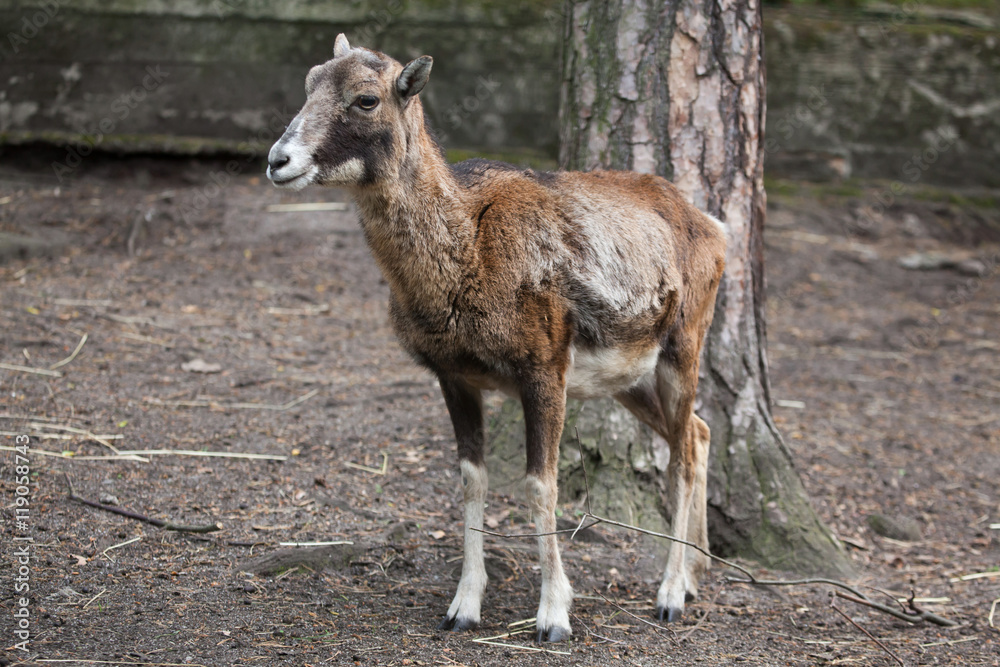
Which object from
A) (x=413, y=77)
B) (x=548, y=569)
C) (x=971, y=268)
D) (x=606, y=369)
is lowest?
(x=548, y=569)

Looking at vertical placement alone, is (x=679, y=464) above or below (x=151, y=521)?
above

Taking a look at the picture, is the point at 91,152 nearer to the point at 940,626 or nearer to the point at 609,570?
the point at 609,570

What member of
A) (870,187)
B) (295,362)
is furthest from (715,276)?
(870,187)

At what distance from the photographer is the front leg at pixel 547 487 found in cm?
397

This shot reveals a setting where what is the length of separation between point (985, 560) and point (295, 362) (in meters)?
5.11

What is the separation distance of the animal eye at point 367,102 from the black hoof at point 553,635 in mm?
2443

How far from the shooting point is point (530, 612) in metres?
4.28

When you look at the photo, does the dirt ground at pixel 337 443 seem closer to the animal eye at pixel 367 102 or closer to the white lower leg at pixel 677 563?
the white lower leg at pixel 677 563

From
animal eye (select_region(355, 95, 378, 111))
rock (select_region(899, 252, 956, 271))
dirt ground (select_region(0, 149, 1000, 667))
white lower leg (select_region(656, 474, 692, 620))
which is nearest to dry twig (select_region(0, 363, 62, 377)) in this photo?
dirt ground (select_region(0, 149, 1000, 667))

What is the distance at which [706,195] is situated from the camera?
16.8 feet

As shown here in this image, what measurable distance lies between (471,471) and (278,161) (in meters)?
1.70

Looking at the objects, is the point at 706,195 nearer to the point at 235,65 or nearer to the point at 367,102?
the point at 367,102

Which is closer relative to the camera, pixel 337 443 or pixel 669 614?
pixel 669 614

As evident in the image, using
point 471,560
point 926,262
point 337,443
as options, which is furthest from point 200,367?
point 926,262
